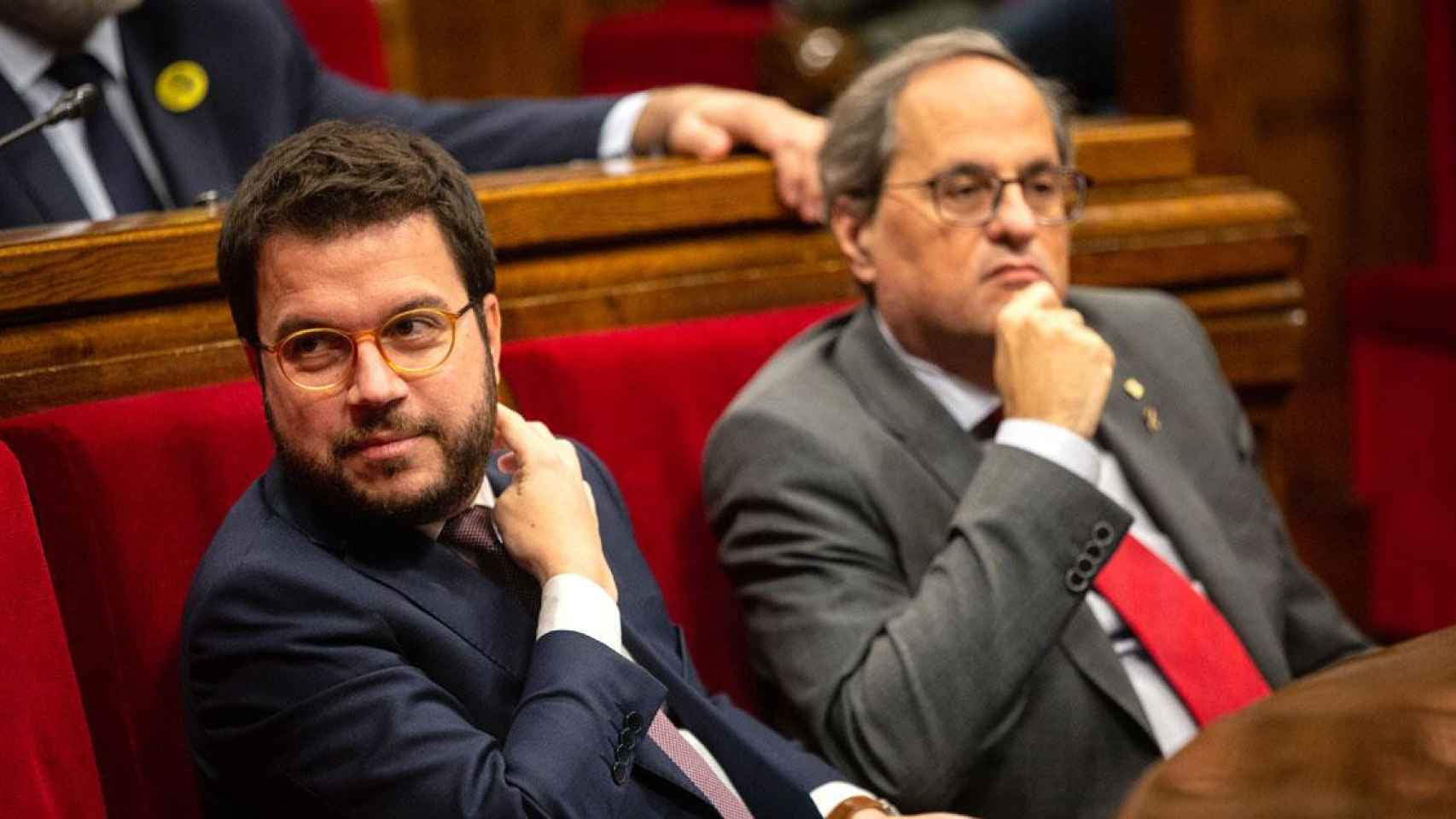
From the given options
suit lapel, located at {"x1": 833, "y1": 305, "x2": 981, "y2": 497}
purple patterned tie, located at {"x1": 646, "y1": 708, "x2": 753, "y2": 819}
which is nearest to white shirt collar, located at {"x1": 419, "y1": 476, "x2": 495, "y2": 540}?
purple patterned tie, located at {"x1": 646, "y1": 708, "x2": 753, "y2": 819}

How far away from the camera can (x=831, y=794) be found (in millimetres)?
1655

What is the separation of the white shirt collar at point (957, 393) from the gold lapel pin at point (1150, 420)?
0.54 feet

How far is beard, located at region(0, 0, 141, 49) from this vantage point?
1977 mm

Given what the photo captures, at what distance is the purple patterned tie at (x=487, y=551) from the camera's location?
4.91 ft

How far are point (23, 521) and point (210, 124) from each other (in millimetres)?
768

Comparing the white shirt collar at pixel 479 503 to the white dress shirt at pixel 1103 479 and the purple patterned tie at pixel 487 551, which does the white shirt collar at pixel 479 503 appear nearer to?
the purple patterned tie at pixel 487 551

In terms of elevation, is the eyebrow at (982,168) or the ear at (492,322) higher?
the ear at (492,322)

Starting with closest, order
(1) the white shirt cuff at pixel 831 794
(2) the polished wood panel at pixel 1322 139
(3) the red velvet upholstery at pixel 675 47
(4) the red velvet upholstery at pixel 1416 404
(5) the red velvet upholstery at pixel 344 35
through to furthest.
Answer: (1) the white shirt cuff at pixel 831 794
(4) the red velvet upholstery at pixel 1416 404
(5) the red velvet upholstery at pixel 344 35
(2) the polished wood panel at pixel 1322 139
(3) the red velvet upholstery at pixel 675 47

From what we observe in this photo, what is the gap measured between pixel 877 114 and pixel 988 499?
486mm

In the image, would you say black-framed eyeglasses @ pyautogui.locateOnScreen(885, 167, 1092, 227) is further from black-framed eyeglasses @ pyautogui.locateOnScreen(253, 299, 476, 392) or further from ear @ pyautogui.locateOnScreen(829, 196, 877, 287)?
black-framed eyeglasses @ pyautogui.locateOnScreen(253, 299, 476, 392)

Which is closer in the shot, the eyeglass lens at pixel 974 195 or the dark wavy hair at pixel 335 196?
the dark wavy hair at pixel 335 196

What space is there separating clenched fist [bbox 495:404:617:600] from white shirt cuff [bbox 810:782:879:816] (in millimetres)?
292

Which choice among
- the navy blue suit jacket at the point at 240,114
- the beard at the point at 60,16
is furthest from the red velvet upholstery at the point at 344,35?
the beard at the point at 60,16

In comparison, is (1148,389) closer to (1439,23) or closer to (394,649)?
(394,649)
